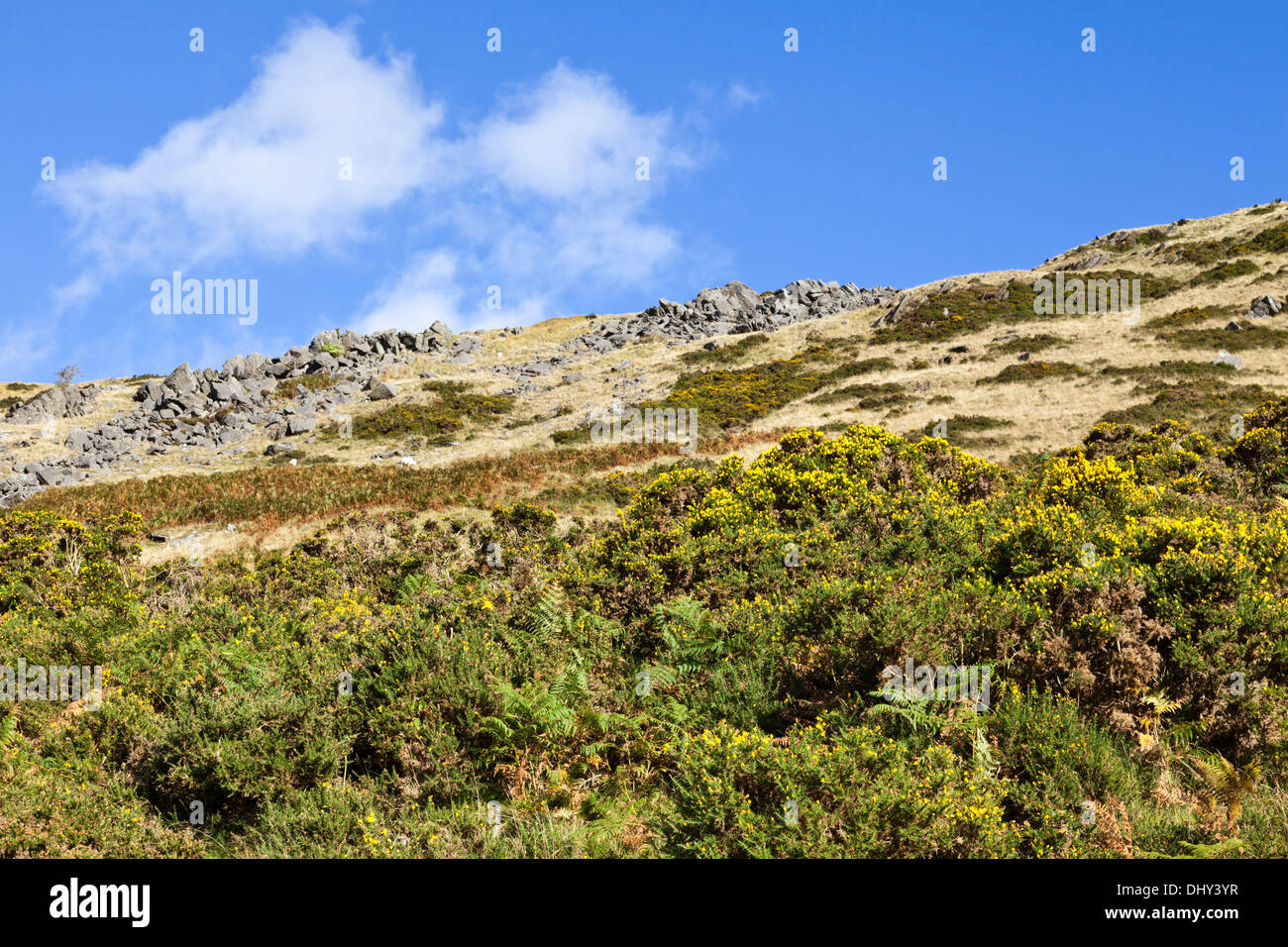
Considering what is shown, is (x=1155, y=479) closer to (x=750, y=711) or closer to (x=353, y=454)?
(x=750, y=711)

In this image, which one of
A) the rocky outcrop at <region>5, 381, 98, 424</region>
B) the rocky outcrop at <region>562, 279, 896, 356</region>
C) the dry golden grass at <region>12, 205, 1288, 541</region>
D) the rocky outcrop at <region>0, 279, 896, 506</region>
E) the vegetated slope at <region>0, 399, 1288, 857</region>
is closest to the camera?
the vegetated slope at <region>0, 399, 1288, 857</region>

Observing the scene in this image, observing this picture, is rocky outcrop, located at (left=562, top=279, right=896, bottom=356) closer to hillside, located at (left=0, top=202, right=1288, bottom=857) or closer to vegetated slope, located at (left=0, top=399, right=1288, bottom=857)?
hillside, located at (left=0, top=202, right=1288, bottom=857)

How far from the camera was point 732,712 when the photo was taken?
6.02 m

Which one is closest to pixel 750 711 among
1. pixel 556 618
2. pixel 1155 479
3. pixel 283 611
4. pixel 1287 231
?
pixel 556 618

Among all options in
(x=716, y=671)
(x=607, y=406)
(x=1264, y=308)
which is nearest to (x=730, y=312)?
(x=607, y=406)

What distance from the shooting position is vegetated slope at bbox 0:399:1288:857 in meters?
4.41

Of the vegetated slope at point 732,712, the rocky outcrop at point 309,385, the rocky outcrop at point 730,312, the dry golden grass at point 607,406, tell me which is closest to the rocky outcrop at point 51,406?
the rocky outcrop at point 309,385

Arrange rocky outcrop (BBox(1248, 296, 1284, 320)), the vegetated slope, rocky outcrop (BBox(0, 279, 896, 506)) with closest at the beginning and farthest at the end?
the vegetated slope
rocky outcrop (BBox(0, 279, 896, 506))
rocky outcrop (BBox(1248, 296, 1284, 320))

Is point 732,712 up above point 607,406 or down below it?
below

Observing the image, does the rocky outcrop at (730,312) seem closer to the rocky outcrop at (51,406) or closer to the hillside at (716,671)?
the rocky outcrop at (51,406)

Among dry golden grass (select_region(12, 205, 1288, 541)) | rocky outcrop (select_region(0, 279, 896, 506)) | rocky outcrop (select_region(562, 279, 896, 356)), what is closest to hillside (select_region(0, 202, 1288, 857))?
dry golden grass (select_region(12, 205, 1288, 541))

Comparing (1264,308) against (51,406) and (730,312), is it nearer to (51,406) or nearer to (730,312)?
(730,312)

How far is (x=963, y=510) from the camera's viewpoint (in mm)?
9781

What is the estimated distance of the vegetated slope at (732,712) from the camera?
4.41m
